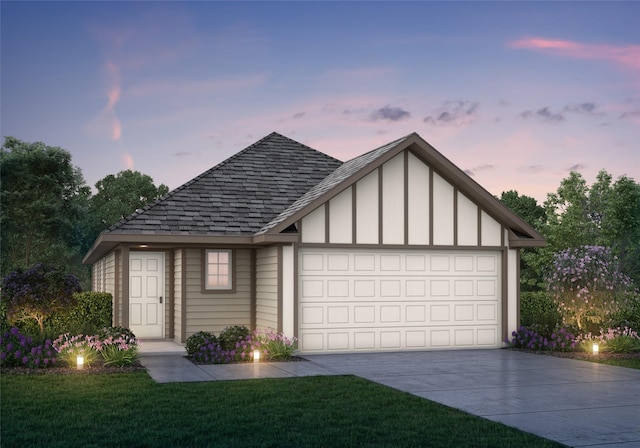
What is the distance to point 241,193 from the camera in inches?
811

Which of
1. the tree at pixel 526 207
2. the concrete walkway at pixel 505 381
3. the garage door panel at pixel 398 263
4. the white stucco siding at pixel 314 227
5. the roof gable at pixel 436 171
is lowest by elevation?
the concrete walkway at pixel 505 381

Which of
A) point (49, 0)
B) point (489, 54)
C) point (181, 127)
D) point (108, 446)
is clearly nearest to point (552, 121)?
point (489, 54)

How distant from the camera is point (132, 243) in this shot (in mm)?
18344

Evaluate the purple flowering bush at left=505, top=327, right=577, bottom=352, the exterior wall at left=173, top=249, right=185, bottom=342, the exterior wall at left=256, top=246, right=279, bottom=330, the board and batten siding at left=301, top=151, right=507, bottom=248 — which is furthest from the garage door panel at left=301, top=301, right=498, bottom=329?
the exterior wall at left=173, top=249, right=185, bottom=342

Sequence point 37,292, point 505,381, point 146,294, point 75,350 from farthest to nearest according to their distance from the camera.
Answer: point 146,294 → point 37,292 → point 75,350 → point 505,381

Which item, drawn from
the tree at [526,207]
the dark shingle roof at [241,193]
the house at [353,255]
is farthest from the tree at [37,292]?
the tree at [526,207]

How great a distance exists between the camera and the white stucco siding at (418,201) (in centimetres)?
1864

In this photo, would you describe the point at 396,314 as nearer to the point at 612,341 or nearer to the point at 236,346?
the point at 236,346

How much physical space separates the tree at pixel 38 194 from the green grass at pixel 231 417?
31.1 m

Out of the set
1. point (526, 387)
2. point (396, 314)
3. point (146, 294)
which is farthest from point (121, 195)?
point (526, 387)

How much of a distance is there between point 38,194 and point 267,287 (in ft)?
92.5

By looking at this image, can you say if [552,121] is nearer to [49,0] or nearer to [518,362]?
[518,362]

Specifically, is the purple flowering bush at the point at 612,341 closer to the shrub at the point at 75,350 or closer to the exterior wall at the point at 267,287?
the exterior wall at the point at 267,287

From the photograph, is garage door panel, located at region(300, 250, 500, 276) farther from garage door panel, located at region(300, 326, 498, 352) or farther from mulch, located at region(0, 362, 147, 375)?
mulch, located at region(0, 362, 147, 375)
